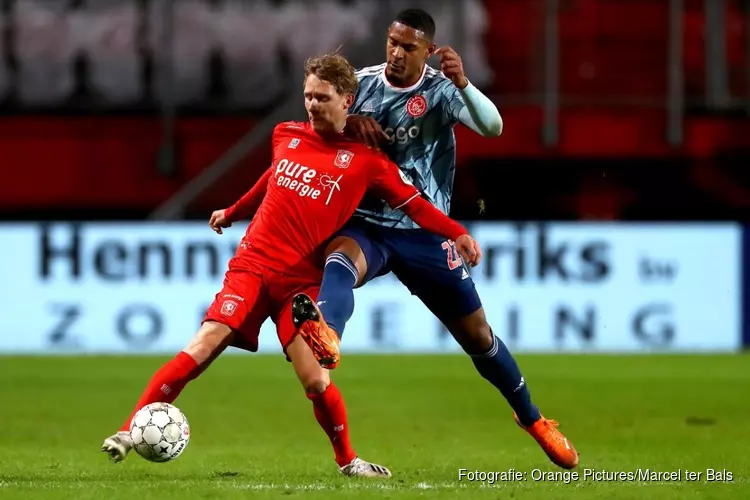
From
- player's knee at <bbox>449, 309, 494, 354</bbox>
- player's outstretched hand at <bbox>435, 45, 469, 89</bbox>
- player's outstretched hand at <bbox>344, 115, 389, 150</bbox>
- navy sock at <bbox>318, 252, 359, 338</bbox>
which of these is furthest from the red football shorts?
player's outstretched hand at <bbox>435, 45, 469, 89</bbox>

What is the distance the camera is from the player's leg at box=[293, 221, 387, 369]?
16.7 ft

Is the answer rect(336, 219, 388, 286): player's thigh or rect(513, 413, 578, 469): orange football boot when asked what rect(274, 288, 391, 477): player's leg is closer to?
rect(336, 219, 388, 286): player's thigh

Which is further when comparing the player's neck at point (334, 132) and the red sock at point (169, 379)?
the player's neck at point (334, 132)

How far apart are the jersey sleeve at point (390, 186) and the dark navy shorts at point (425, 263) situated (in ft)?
0.82

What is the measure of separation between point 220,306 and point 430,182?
1.10 meters

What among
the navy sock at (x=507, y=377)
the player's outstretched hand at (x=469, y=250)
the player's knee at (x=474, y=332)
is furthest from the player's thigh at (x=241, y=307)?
the navy sock at (x=507, y=377)

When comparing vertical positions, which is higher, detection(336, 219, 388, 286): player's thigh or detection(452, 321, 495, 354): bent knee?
detection(336, 219, 388, 286): player's thigh

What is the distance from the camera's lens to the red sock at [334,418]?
555 centimetres

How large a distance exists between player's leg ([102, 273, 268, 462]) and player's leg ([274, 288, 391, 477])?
0.41 feet

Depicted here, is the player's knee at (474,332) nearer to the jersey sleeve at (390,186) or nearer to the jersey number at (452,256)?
the jersey number at (452,256)

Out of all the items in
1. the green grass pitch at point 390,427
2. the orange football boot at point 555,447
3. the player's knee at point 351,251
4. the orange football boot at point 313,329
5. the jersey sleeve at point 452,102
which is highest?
the jersey sleeve at point 452,102

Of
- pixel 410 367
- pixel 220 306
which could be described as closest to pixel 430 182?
pixel 220 306

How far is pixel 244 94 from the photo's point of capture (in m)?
14.8

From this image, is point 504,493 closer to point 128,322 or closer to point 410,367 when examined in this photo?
point 410,367
